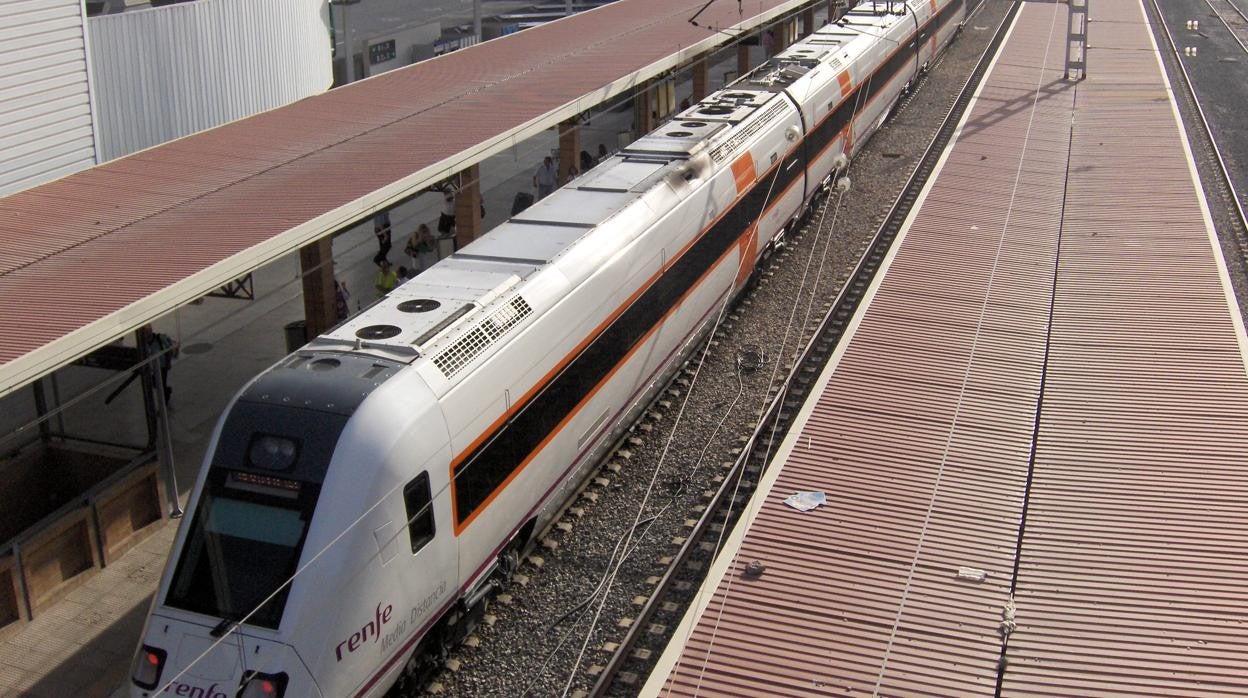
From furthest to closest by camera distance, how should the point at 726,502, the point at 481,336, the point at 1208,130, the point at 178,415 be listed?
1. the point at 1208,130
2. the point at 178,415
3. the point at 726,502
4. the point at 481,336

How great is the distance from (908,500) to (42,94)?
12964 mm

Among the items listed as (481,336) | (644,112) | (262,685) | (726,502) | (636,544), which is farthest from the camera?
(644,112)

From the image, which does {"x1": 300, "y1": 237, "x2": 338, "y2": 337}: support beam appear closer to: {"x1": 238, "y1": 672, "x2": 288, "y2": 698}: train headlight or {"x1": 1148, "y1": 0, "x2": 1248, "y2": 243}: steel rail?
{"x1": 238, "y1": 672, "x2": 288, "y2": 698}: train headlight

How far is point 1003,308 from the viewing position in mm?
18453

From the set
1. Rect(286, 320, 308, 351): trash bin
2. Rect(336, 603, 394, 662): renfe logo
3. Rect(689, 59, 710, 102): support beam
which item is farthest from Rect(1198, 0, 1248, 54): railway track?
Rect(336, 603, 394, 662): renfe logo

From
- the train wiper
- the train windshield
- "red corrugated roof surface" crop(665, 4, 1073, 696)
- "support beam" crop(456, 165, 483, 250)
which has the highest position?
"support beam" crop(456, 165, 483, 250)

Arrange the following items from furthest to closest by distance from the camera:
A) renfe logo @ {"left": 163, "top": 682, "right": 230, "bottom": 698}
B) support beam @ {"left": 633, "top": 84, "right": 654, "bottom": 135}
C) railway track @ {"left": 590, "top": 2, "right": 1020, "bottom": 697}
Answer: support beam @ {"left": 633, "top": 84, "right": 654, "bottom": 135}
railway track @ {"left": 590, "top": 2, "right": 1020, "bottom": 697}
renfe logo @ {"left": 163, "top": 682, "right": 230, "bottom": 698}

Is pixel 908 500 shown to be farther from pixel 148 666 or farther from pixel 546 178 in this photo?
pixel 546 178

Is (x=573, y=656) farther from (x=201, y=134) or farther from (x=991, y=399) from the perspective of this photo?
(x=201, y=134)

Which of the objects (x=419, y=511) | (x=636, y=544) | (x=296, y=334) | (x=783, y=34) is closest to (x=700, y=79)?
(x=783, y=34)

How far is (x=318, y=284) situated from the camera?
17.4m

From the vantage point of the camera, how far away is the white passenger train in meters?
9.15

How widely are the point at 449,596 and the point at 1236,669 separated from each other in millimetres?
6724

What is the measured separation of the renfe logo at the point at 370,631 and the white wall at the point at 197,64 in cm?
1176
